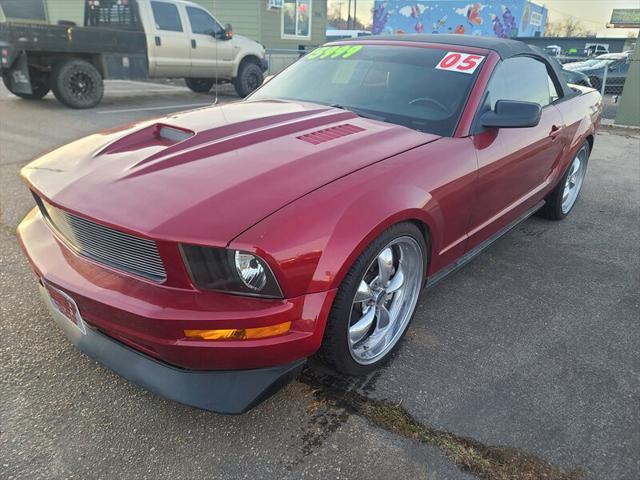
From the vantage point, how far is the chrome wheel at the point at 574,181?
4.53 m

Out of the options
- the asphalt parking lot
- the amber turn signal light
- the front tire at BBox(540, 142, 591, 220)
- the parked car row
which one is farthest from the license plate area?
the parked car row

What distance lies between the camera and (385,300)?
96.8 inches

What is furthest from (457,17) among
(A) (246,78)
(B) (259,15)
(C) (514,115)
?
(C) (514,115)

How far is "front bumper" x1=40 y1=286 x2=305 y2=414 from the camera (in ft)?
5.98

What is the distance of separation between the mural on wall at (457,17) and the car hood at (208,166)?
35717mm

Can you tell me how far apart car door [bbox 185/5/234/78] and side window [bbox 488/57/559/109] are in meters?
8.51

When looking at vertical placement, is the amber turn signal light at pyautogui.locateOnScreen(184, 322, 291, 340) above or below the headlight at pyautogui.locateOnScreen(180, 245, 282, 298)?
below

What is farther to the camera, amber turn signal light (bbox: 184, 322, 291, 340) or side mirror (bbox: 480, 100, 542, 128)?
side mirror (bbox: 480, 100, 542, 128)

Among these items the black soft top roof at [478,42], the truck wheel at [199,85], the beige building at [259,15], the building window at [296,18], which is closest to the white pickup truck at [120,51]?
the truck wheel at [199,85]

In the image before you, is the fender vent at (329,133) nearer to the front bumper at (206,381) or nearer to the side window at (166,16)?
the front bumper at (206,381)

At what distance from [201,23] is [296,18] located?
720 cm

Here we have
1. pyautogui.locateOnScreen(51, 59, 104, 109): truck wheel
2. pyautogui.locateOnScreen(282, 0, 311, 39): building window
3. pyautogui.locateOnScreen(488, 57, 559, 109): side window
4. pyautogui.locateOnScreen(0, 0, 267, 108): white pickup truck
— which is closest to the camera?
pyautogui.locateOnScreen(488, 57, 559, 109): side window

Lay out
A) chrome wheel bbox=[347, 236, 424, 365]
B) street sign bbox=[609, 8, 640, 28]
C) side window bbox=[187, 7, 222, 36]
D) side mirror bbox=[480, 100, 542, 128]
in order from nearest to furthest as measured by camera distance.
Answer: chrome wheel bbox=[347, 236, 424, 365]
side mirror bbox=[480, 100, 542, 128]
side window bbox=[187, 7, 222, 36]
street sign bbox=[609, 8, 640, 28]

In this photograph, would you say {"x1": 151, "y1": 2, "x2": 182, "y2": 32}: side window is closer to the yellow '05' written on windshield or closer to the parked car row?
the yellow '05' written on windshield
